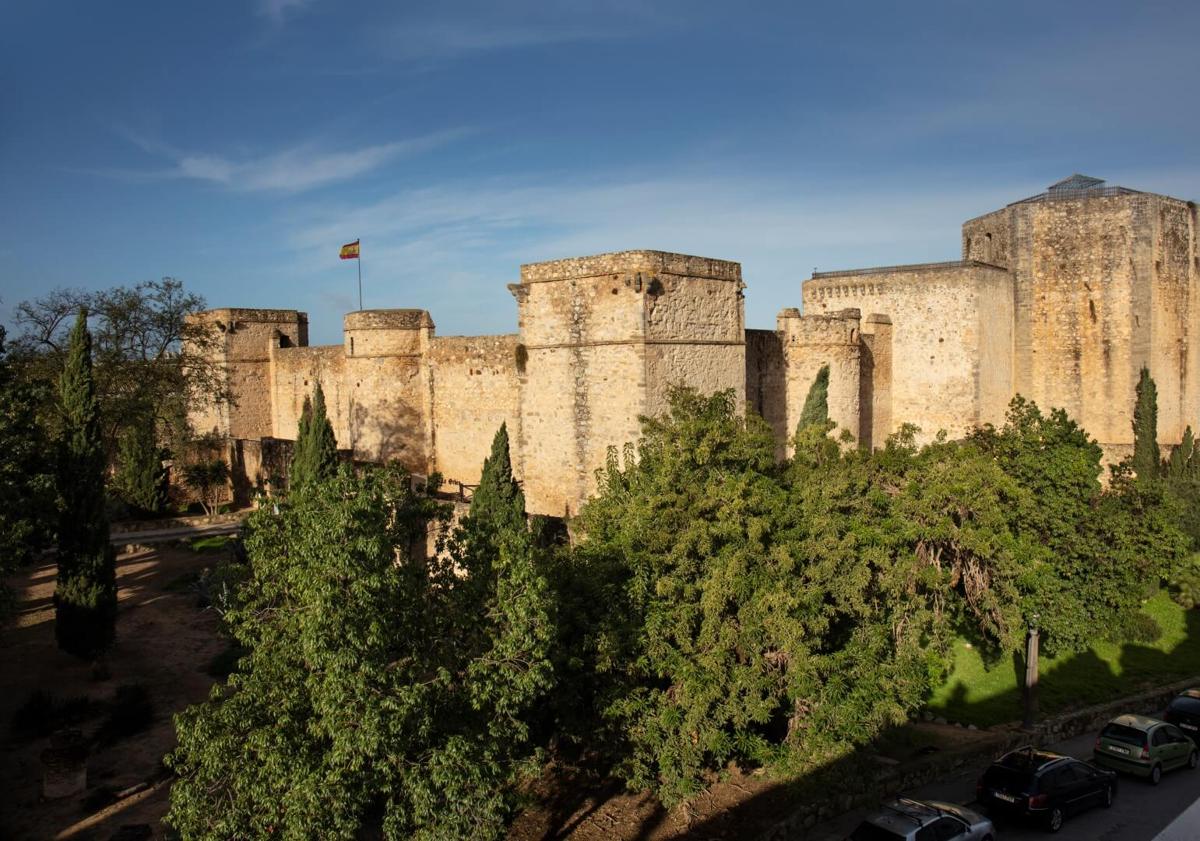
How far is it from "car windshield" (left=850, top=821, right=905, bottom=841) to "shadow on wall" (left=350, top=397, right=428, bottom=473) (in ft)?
51.4

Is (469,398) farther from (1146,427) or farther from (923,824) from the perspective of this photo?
(1146,427)

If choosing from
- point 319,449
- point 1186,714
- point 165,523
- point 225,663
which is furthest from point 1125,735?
point 165,523

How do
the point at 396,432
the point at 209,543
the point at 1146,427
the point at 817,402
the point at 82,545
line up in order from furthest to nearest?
the point at 1146,427 < the point at 209,543 < the point at 396,432 < the point at 817,402 < the point at 82,545

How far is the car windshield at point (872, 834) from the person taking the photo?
34.9 ft

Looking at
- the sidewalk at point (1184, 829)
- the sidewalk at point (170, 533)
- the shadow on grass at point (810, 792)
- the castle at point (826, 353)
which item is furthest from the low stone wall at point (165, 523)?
the sidewalk at point (1184, 829)

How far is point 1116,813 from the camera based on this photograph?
12891 mm

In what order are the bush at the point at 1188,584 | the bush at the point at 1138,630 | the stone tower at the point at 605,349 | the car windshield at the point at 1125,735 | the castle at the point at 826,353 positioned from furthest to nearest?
the bush at the point at 1188,584, the bush at the point at 1138,630, the castle at the point at 826,353, the stone tower at the point at 605,349, the car windshield at the point at 1125,735

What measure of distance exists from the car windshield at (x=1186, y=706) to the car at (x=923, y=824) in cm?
634

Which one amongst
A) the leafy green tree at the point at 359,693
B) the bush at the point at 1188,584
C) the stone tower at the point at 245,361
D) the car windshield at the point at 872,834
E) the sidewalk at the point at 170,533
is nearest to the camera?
the leafy green tree at the point at 359,693

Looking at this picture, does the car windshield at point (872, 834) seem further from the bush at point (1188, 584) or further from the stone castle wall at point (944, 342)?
the stone castle wall at point (944, 342)

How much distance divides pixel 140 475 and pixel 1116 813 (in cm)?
2593

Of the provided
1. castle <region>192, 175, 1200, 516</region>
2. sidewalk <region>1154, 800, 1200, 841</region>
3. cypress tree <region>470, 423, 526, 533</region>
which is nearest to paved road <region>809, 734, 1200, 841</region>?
sidewalk <region>1154, 800, 1200, 841</region>

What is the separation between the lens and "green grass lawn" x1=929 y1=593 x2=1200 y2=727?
55.2 feet

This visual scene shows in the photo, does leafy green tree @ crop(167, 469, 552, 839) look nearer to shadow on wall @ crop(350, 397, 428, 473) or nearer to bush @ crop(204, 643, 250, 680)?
bush @ crop(204, 643, 250, 680)
